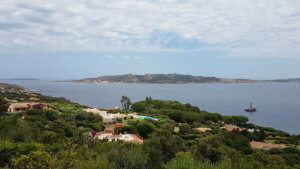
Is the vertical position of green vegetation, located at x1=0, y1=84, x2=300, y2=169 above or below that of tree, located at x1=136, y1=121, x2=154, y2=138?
above

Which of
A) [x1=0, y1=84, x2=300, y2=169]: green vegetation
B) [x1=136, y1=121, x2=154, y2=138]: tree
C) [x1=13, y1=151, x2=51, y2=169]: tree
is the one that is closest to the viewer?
[x1=13, y1=151, x2=51, y2=169]: tree

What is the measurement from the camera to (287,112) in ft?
220

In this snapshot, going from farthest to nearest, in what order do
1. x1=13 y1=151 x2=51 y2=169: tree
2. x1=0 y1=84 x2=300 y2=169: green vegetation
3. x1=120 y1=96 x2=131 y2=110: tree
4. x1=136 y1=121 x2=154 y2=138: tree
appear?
x1=120 y1=96 x2=131 y2=110: tree, x1=136 y1=121 x2=154 y2=138: tree, x1=0 y1=84 x2=300 y2=169: green vegetation, x1=13 y1=151 x2=51 y2=169: tree

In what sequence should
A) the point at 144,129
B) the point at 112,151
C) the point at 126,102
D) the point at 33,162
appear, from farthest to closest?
the point at 126,102 → the point at 144,129 → the point at 112,151 → the point at 33,162

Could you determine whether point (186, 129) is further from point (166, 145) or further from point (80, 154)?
point (80, 154)

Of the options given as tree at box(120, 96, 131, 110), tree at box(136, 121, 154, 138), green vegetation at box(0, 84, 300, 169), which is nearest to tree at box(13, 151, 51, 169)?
green vegetation at box(0, 84, 300, 169)

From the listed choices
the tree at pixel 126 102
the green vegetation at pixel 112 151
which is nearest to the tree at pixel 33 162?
the green vegetation at pixel 112 151

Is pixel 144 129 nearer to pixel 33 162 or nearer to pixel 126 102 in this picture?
pixel 33 162

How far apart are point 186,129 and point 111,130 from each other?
→ 1046cm

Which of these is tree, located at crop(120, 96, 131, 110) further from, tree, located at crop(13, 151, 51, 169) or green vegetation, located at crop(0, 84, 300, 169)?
tree, located at crop(13, 151, 51, 169)

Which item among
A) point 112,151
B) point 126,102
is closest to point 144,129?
point 112,151

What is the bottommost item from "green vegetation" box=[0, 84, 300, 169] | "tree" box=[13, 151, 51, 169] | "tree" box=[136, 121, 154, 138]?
"tree" box=[136, 121, 154, 138]

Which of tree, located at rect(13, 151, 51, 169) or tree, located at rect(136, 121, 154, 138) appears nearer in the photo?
tree, located at rect(13, 151, 51, 169)

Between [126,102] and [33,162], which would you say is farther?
[126,102]
